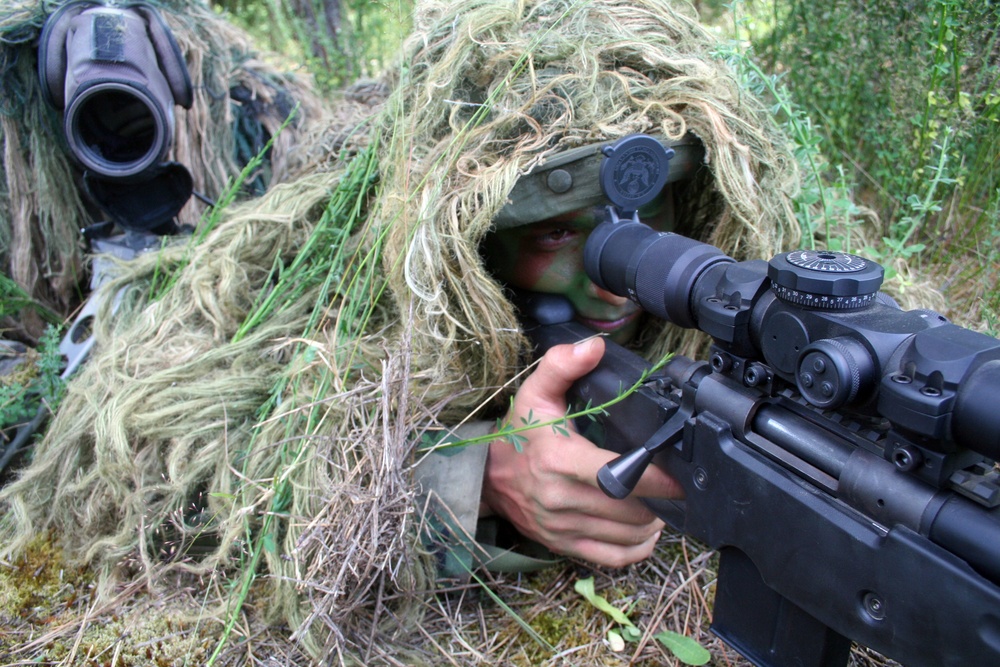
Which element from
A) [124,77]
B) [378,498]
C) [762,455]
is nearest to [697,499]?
[762,455]

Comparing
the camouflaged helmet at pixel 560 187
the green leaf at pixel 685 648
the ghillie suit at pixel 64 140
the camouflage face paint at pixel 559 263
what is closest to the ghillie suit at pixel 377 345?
the camouflaged helmet at pixel 560 187

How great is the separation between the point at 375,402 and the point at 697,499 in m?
0.57

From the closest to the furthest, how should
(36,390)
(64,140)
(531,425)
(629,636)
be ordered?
(531,425) → (629,636) → (36,390) → (64,140)

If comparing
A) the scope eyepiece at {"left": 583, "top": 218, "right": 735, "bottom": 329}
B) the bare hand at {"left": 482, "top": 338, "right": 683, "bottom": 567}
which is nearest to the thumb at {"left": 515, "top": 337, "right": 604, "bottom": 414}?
the bare hand at {"left": 482, "top": 338, "right": 683, "bottom": 567}

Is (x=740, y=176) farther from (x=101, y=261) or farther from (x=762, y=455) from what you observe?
(x=101, y=261)

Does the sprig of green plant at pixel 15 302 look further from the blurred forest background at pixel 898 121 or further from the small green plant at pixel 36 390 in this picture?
the blurred forest background at pixel 898 121

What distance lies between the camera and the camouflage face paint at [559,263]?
1.45 metres

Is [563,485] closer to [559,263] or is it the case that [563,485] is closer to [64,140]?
[559,263]

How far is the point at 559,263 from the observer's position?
1468 millimetres

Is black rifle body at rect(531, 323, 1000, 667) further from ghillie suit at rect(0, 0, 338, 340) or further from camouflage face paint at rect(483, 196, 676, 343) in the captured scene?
ghillie suit at rect(0, 0, 338, 340)

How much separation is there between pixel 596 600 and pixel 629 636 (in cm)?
9

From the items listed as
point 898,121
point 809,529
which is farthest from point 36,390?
point 898,121

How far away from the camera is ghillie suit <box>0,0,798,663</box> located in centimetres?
128

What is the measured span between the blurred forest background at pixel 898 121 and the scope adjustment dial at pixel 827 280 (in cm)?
74
